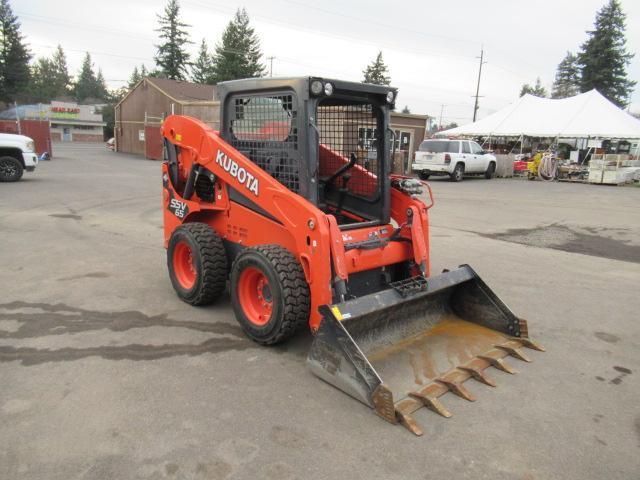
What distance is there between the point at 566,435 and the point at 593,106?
2940cm

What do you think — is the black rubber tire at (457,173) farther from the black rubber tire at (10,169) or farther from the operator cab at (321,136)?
the operator cab at (321,136)

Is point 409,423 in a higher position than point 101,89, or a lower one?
lower

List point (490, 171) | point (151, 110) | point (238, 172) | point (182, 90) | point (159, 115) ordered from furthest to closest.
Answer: point (182, 90) → point (151, 110) → point (159, 115) → point (490, 171) → point (238, 172)

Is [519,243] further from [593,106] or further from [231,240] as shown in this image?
[593,106]

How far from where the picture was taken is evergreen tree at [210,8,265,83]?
182 feet

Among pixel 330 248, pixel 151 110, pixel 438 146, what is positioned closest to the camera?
pixel 330 248

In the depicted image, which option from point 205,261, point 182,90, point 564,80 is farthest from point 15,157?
point 564,80

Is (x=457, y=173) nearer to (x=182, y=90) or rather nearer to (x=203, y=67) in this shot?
(x=182, y=90)

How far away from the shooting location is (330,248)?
3.87 metres

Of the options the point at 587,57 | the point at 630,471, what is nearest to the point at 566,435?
the point at 630,471

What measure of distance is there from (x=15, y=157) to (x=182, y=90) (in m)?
25.1

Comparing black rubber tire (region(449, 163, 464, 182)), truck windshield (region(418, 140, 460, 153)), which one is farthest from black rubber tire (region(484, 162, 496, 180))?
truck windshield (region(418, 140, 460, 153))

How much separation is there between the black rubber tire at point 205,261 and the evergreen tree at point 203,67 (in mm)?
57627

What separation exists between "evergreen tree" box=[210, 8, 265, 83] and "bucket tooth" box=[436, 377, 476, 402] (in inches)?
2151
